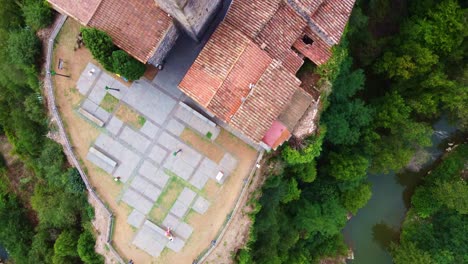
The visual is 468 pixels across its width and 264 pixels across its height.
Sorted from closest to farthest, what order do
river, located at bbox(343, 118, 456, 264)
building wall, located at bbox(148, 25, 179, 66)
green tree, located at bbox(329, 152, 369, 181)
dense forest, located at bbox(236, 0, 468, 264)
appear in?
building wall, located at bbox(148, 25, 179, 66)
dense forest, located at bbox(236, 0, 468, 264)
green tree, located at bbox(329, 152, 369, 181)
river, located at bbox(343, 118, 456, 264)

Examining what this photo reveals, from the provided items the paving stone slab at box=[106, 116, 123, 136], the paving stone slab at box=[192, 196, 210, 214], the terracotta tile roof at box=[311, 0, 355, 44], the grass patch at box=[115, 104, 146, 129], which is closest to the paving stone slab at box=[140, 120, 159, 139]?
the grass patch at box=[115, 104, 146, 129]

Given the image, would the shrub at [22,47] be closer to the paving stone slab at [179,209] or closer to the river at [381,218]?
the paving stone slab at [179,209]

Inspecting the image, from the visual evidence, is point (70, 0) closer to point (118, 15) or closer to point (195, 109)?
point (118, 15)

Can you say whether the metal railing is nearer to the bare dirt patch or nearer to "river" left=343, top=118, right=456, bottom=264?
the bare dirt patch

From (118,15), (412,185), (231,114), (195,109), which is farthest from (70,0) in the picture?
(412,185)

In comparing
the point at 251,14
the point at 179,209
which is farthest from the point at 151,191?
the point at 251,14
